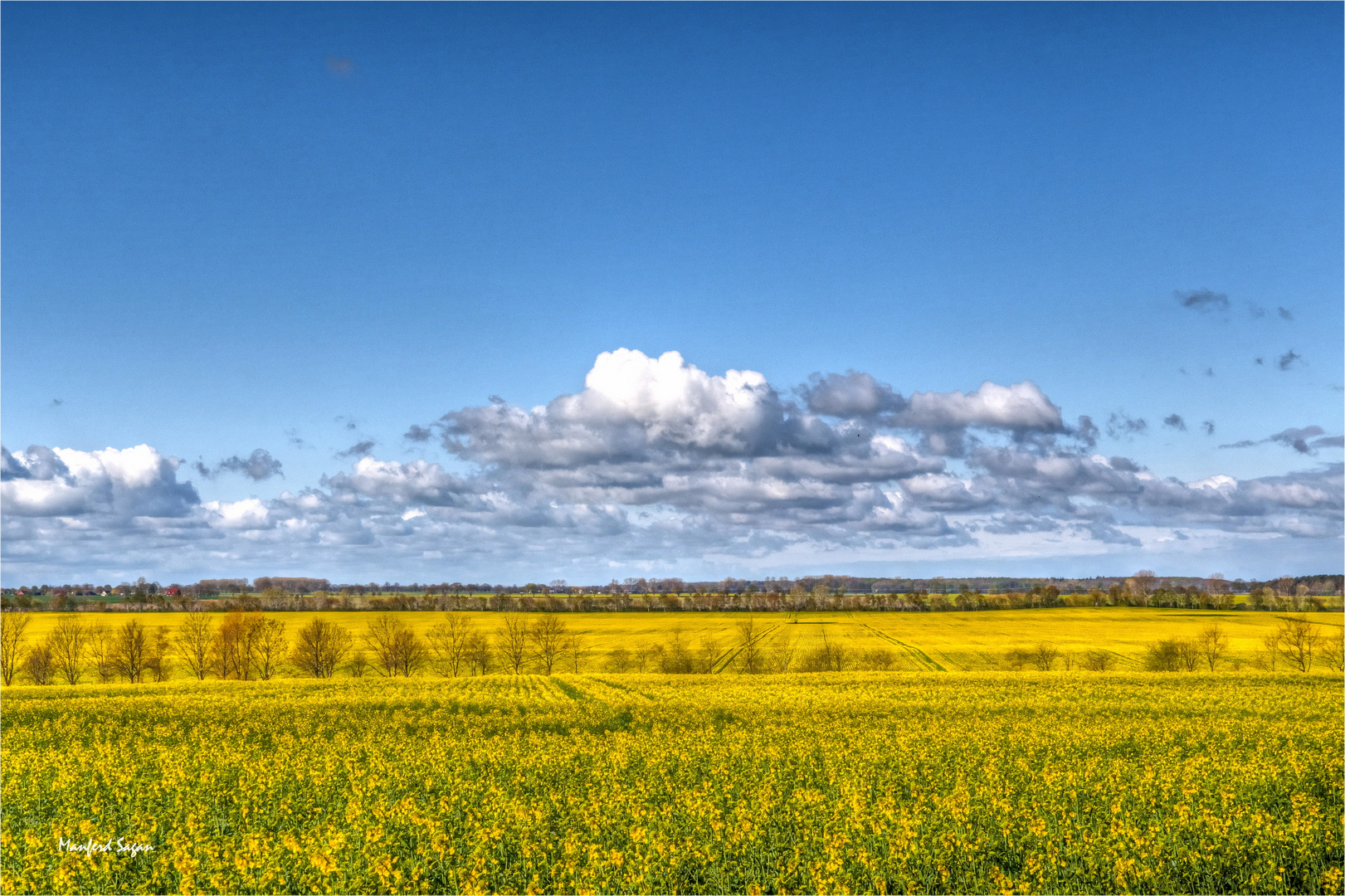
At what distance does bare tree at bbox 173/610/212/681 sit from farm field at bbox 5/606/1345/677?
263cm

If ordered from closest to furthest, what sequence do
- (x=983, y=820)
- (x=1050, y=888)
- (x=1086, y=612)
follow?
(x=1050, y=888), (x=983, y=820), (x=1086, y=612)

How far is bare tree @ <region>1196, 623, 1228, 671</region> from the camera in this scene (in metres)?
92.4

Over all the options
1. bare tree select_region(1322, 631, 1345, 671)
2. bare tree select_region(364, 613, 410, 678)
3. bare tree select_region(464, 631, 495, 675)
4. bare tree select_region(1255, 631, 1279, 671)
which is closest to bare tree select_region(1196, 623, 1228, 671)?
bare tree select_region(1255, 631, 1279, 671)

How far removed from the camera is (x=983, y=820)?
16.4 meters

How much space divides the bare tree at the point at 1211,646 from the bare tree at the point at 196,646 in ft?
373

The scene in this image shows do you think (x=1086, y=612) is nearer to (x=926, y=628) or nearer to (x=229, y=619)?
(x=926, y=628)

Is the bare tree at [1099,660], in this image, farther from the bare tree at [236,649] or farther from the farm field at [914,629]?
the bare tree at [236,649]

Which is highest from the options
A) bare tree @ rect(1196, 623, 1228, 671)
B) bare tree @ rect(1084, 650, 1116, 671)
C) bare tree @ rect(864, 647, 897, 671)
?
bare tree @ rect(1196, 623, 1228, 671)

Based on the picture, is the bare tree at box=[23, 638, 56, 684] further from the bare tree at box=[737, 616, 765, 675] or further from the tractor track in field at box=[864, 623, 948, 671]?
the tractor track in field at box=[864, 623, 948, 671]

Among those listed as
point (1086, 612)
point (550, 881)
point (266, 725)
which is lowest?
point (1086, 612)

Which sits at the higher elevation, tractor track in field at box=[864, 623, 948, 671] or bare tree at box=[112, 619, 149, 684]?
bare tree at box=[112, 619, 149, 684]

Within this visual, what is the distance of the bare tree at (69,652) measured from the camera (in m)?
90.6

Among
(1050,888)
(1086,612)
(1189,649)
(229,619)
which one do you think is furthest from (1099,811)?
(1086,612)

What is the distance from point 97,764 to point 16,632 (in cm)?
9422
